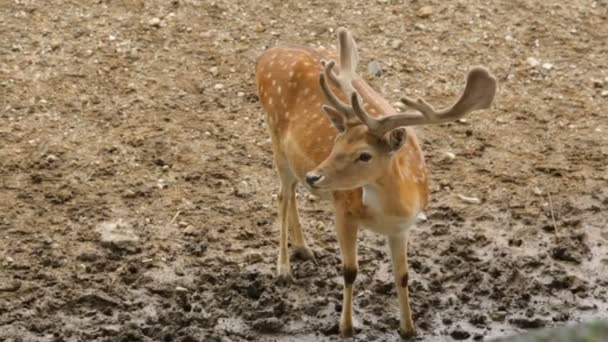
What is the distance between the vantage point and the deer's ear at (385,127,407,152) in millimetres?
5180

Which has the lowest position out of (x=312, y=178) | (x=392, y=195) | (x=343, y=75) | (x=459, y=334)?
(x=459, y=334)

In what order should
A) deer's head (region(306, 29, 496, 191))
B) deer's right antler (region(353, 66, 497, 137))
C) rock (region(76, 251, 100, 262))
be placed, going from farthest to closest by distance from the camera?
rock (region(76, 251, 100, 262)), deer's head (region(306, 29, 496, 191)), deer's right antler (region(353, 66, 497, 137))

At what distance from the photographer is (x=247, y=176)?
739cm

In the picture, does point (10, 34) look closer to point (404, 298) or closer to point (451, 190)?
point (451, 190)

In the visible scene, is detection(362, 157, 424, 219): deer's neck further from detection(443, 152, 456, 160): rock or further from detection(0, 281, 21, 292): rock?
detection(443, 152, 456, 160): rock

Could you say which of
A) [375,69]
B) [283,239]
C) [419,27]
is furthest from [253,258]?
[419,27]

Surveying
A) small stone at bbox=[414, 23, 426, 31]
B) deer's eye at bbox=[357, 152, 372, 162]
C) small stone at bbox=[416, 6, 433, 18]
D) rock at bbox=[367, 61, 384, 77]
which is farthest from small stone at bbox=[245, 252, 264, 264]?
small stone at bbox=[416, 6, 433, 18]

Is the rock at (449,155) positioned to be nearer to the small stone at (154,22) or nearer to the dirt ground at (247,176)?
the dirt ground at (247,176)

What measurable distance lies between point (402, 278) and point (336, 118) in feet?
3.19

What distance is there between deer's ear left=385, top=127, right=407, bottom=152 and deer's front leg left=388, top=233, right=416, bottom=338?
60 cm

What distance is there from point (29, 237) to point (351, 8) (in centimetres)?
348

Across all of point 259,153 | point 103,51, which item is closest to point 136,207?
point 259,153

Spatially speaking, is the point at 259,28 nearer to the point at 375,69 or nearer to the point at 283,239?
the point at 375,69

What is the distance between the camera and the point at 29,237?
22.0ft
